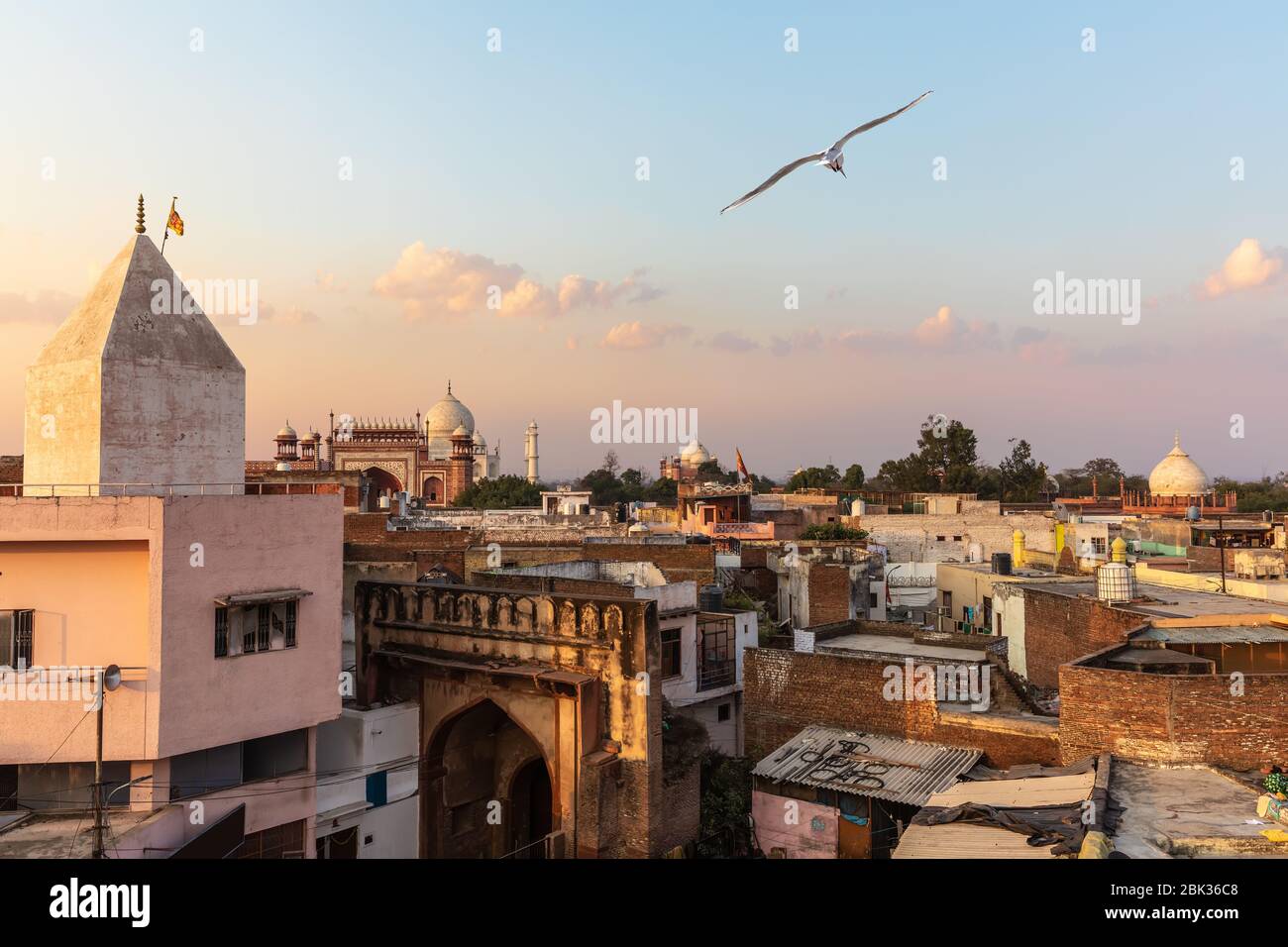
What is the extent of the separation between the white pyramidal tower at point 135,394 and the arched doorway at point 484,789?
600 centimetres

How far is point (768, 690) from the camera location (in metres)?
18.1

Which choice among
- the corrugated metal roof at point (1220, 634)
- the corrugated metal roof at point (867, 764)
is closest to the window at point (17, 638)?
the corrugated metal roof at point (867, 764)

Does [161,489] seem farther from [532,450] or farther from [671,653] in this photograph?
[532,450]

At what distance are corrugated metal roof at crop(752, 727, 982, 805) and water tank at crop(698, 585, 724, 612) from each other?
5272 millimetres

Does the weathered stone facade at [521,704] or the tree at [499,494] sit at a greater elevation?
the tree at [499,494]

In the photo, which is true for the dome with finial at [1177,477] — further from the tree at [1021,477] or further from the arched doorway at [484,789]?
the arched doorway at [484,789]

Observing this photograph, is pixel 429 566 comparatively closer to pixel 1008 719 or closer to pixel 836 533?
pixel 1008 719

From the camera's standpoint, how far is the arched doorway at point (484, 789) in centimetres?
1642

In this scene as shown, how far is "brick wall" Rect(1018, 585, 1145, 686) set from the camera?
648 inches

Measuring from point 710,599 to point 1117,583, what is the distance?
8643 mm

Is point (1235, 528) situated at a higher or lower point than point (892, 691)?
higher

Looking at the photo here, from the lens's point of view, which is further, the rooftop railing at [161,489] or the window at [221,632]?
the window at [221,632]
